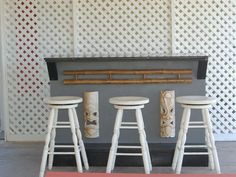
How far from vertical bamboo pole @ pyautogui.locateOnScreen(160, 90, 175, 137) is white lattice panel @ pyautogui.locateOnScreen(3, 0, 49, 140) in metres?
1.80

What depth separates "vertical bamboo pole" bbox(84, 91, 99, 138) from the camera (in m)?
3.71

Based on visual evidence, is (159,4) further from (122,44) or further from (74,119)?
(74,119)

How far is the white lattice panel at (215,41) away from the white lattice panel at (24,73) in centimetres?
172

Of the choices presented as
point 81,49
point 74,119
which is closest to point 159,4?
point 81,49

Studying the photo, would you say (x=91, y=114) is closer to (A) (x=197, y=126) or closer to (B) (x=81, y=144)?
(B) (x=81, y=144)

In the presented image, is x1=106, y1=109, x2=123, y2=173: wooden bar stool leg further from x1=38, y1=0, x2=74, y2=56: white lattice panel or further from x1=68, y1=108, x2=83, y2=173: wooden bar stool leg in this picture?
x1=38, y1=0, x2=74, y2=56: white lattice panel

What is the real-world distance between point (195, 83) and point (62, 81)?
49.4 inches

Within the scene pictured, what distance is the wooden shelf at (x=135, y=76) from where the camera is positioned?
368 centimetres

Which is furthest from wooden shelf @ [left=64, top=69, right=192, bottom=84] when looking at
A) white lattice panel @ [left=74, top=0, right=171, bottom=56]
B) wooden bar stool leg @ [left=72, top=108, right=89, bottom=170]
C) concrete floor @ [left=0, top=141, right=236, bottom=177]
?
white lattice panel @ [left=74, top=0, right=171, bottom=56]

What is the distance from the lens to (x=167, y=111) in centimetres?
367

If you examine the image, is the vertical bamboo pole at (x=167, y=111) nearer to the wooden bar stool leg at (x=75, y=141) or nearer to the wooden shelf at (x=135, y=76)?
the wooden shelf at (x=135, y=76)

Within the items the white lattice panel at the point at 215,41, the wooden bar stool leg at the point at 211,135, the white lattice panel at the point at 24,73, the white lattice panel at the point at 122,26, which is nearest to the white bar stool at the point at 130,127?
the wooden bar stool leg at the point at 211,135

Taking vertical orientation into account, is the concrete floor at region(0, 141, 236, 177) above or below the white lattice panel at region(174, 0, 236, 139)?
below

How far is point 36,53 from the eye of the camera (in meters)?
4.88
